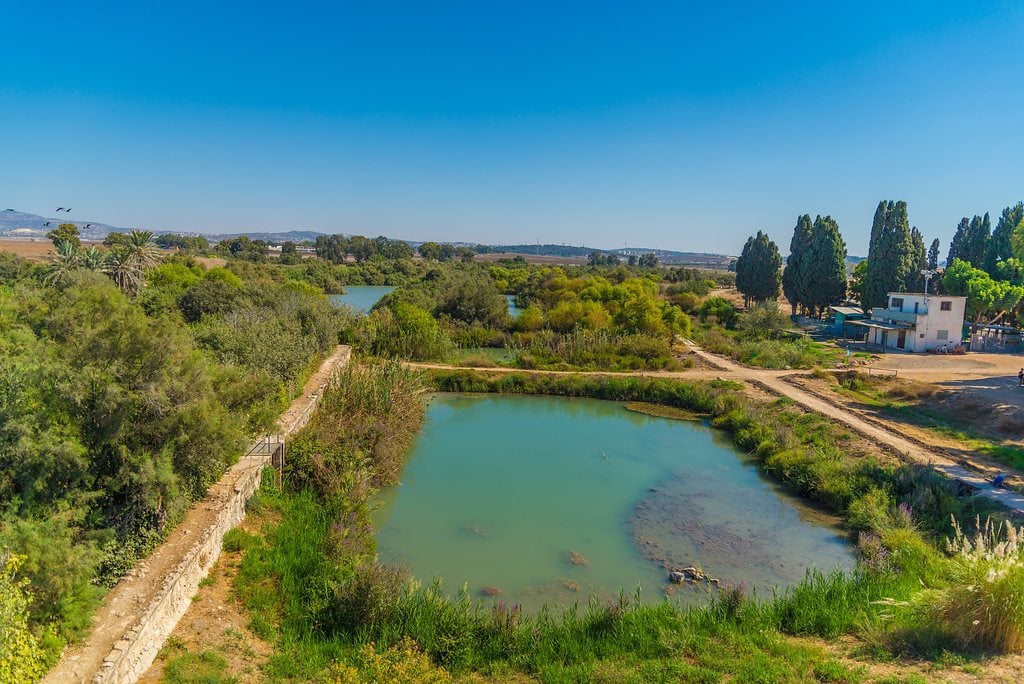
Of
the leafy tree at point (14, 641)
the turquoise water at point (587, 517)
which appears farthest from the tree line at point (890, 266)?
the leafy tree at point (14, 641)

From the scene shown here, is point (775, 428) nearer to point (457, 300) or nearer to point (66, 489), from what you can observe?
point (66, 489)

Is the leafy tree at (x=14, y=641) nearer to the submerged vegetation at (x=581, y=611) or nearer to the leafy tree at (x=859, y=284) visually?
the submerged vegetation at (x=581, y=611)

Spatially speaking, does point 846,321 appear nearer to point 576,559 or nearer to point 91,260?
point 576,559

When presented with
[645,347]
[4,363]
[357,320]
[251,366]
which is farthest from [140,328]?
[645,347]

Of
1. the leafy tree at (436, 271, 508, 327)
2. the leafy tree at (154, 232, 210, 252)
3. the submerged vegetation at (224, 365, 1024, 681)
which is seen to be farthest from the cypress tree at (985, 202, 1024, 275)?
the leafy tree at (154, 232, 210, 252)

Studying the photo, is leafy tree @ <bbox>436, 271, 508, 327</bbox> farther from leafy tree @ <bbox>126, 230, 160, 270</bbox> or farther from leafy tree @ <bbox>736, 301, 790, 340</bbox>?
leafy tree @ <bbox>126, 230, 160, 270</bbox>

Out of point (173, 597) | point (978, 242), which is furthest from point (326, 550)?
point (978, 242)
